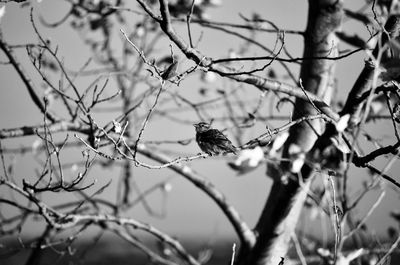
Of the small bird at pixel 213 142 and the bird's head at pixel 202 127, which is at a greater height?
the bird's head at pixel 202 127

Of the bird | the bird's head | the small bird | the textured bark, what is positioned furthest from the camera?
the textured bark

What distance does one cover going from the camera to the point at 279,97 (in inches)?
93.8

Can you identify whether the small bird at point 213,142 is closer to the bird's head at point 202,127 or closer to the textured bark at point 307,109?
the bird's head at point 202,127

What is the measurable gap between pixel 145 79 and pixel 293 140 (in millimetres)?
1336

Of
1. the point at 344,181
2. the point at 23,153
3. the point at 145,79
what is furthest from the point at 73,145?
the point at 344,181

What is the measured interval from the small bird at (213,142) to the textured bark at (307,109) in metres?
0.67

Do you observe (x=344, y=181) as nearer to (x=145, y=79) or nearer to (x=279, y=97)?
(x=279, y=97)

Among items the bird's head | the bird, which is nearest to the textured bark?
the bird's head

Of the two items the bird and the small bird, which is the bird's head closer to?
the small bird

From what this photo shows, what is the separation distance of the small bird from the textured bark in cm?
67

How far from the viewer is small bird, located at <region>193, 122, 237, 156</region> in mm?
1868

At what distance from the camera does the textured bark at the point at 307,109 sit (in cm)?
246

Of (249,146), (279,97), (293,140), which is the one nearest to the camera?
→ (249,146)

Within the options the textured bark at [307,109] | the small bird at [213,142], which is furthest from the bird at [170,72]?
the textured bark at [307,109]
